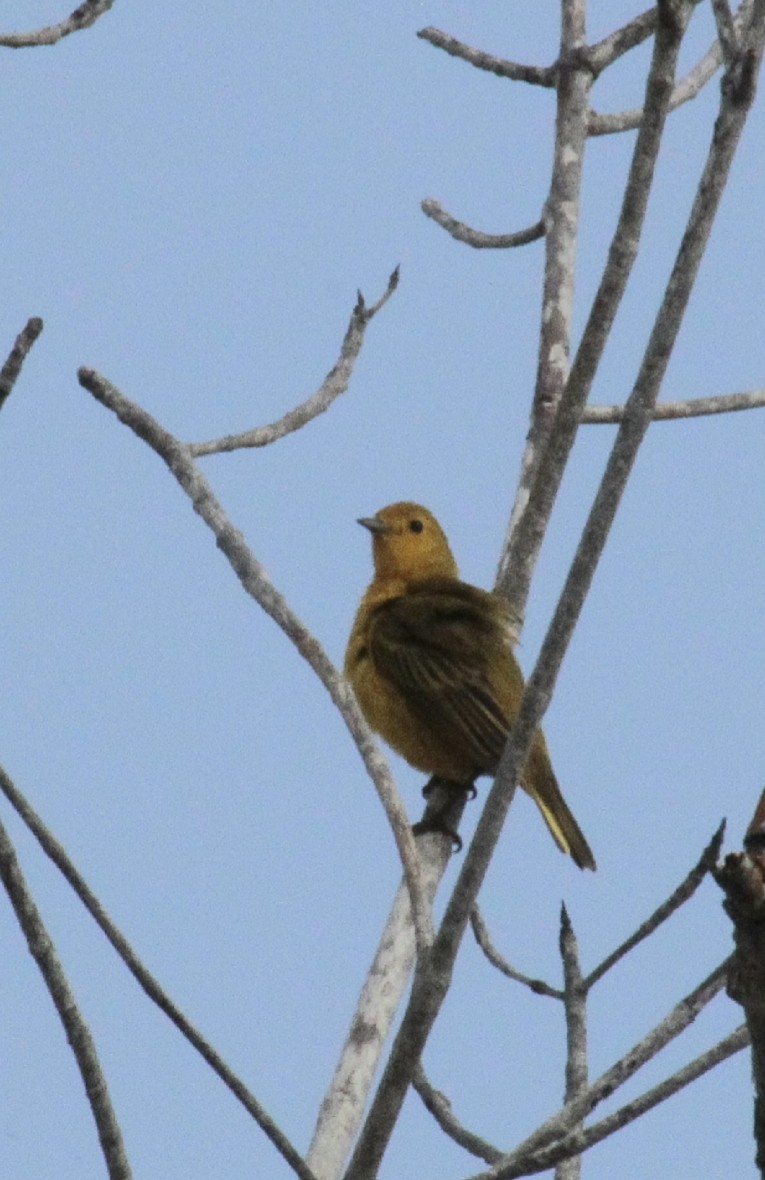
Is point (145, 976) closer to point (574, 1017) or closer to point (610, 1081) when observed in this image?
point (610, 1081)

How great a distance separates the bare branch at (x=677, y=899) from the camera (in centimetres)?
293

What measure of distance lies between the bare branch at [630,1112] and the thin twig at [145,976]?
352mm

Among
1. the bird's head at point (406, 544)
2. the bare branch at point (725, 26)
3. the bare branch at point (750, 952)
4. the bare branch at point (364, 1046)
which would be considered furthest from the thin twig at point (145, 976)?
the bird's head at point (406, 544)

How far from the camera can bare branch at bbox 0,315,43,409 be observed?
10.5 feet

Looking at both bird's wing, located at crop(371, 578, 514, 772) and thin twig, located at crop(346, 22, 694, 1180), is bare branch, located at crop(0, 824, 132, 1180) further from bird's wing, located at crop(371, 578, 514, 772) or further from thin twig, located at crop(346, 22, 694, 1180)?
bird's wing, located at crop(371, 578, 514, 772)

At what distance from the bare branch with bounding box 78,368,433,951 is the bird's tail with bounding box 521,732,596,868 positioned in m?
2.93

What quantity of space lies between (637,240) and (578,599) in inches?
22.8

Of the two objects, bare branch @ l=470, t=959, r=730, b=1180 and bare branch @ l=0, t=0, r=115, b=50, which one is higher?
bare branch @ l=0, t=0, r=115, b=50

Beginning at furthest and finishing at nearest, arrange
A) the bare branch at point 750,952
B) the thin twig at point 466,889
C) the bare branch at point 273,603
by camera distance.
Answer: the bare branch at point 273,603 < the thin twig at point 466,889 < the bare branch at point 750,952

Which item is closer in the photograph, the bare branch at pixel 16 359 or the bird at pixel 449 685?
the bare branch at pixel 16 359

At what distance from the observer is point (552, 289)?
20.2ft

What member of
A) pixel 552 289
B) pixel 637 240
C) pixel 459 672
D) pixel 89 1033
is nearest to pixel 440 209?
pixel 552 289

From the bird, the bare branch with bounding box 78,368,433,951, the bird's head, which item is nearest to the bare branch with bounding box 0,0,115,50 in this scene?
the bare branch with bounding box 78,368,433,951

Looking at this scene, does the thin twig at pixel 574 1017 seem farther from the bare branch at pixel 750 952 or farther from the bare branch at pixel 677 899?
the bare branch at pixel 750 952
